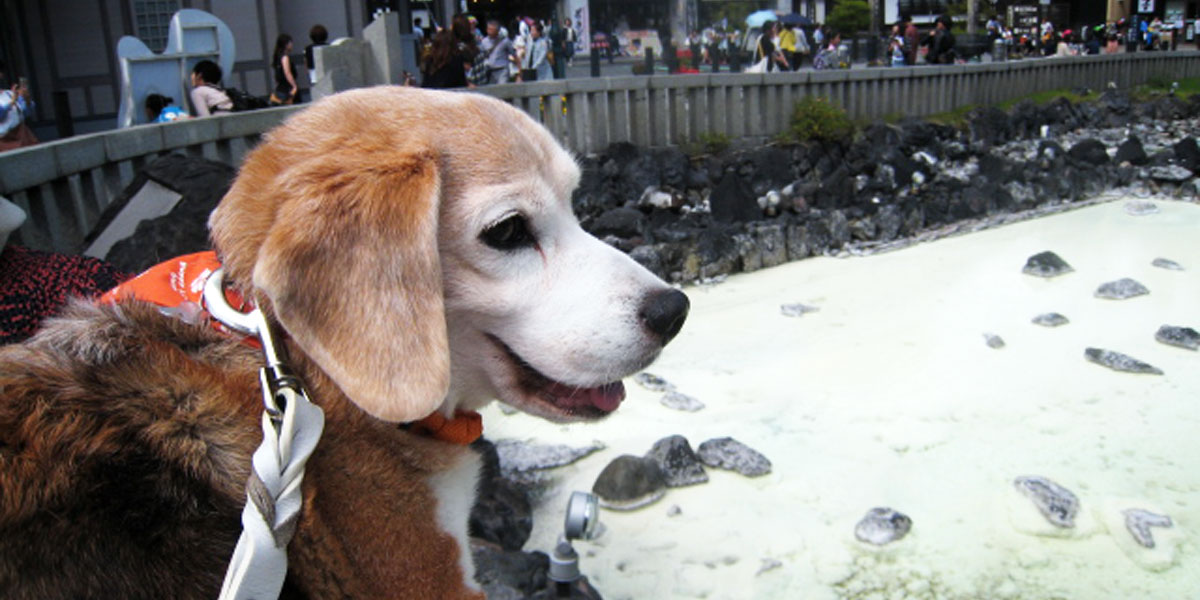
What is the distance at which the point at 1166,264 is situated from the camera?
789 cm

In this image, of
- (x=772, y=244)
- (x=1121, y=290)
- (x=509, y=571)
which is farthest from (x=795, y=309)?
(x=509, y=571)

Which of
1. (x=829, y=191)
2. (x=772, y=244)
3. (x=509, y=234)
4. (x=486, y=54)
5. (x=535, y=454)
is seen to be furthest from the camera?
(x=486, y=54)

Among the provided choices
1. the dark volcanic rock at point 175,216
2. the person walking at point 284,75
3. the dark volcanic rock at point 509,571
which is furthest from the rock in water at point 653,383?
the person walking at point 284,75

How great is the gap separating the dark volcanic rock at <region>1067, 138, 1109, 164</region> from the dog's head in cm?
1422

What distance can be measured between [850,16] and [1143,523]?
4281 centimetres

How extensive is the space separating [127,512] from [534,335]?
3.01 ft

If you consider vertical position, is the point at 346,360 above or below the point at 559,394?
above

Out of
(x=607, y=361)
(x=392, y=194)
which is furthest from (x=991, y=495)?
(x=392, y=194)

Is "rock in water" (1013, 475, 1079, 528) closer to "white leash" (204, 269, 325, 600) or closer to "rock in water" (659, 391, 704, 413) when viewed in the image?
"rock in water" (659, 391, 704, 413)

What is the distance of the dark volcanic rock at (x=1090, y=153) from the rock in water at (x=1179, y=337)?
347 inches

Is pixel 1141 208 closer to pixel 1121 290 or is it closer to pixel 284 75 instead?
pixel 1121 290

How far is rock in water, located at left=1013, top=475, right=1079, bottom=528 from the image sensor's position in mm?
4039

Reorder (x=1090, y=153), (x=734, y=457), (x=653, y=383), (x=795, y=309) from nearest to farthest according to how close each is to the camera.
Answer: (x=734, y=457)
(x=653, y=383)
(x=795, y=309)
(x=1090, y=153)

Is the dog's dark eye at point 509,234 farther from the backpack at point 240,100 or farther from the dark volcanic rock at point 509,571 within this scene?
the backpack at point 240,100
